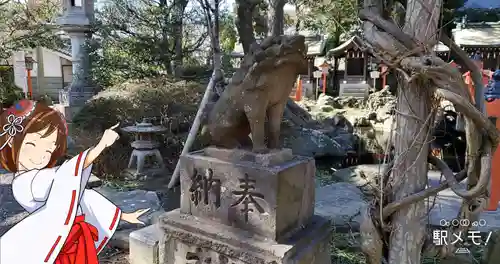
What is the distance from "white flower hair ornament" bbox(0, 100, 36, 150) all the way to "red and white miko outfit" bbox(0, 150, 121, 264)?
30 cm

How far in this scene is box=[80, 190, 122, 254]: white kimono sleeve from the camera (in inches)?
115

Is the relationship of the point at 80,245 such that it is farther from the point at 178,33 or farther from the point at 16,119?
the point at 178,33

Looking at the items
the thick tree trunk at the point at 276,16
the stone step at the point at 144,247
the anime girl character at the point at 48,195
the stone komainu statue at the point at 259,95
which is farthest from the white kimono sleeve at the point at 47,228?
the thick tree trunk at the point at 276,16

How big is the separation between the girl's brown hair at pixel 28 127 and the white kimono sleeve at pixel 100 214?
1.27ft

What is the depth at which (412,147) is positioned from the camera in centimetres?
229

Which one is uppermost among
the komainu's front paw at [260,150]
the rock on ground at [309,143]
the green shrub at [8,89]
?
the green shrub at [8,89]

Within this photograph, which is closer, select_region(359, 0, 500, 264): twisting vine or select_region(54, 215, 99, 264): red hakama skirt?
select_region(359, 0, 500, 264): twisting vine

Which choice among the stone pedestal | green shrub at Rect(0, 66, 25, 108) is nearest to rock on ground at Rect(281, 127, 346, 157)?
the stone pedestal

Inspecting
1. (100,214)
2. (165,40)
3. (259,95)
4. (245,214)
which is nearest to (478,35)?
(165,40)

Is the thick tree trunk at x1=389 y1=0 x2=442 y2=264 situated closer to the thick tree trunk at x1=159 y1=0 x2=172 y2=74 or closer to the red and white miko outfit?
the red and white miko outfit

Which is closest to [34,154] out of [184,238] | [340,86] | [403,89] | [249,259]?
[184,238]

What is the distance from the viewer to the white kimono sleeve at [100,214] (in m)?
2.93

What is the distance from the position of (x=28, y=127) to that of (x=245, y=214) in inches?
67.6

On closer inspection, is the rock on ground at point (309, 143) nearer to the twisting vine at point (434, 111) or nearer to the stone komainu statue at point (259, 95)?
the stone komainu statue at point (259, 95)
